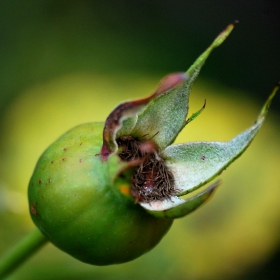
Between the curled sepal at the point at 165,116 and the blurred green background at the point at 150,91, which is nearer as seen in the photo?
the curled sepal at the point at 165,116

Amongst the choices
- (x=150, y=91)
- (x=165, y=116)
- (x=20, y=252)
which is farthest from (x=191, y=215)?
(x=165, y=116)

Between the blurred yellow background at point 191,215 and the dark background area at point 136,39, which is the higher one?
the dark background area at point 136,39

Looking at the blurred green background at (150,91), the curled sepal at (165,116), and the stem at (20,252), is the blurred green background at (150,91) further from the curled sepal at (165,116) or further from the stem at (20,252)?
the curled sepal at (165,116)

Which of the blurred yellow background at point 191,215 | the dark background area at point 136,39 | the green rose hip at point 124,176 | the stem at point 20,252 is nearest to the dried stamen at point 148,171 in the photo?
the green rose hip at point 124,176

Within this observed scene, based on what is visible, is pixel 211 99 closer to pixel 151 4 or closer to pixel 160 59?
pixel 160 59

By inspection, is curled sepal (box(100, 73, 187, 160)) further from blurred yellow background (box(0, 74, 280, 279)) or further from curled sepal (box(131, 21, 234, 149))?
blurred yellow background (box(0, 74, 280, 279))

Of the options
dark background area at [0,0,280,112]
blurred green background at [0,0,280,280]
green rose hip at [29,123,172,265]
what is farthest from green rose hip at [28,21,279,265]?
dark background area at [0,0,280,112]

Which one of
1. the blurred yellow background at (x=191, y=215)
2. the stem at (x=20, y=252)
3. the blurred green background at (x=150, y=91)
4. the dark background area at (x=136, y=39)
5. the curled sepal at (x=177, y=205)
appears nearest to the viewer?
the curled sepal at (x=177, y=205)

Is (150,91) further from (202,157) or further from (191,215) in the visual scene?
(202,157)
